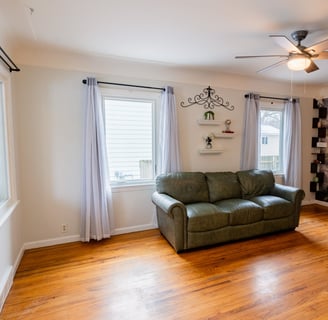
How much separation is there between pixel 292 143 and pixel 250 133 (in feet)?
3.51

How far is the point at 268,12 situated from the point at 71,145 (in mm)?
2705

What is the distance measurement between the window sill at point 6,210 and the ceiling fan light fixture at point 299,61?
3155 mm

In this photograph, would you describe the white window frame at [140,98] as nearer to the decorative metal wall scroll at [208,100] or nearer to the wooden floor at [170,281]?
the decorative metal wall scroll at [208,100]

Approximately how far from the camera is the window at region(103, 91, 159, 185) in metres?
3.30

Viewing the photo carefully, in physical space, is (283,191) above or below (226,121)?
below

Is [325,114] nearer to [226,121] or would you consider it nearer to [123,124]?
[226,121]

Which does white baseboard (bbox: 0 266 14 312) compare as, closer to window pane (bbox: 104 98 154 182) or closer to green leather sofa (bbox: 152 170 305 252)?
window pane (bbox: 104 98 154 182)

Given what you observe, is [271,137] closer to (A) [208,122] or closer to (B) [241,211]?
(A) [208,122]

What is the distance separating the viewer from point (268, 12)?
6.57 feet

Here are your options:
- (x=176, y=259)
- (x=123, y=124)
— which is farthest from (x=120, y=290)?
(x=123, y=124)

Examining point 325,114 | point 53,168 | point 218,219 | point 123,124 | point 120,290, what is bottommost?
point 120,290

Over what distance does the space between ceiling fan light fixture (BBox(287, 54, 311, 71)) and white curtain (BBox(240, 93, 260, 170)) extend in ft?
5.63

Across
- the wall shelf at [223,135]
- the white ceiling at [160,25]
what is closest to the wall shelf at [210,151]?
the wall shelf at [223,135]

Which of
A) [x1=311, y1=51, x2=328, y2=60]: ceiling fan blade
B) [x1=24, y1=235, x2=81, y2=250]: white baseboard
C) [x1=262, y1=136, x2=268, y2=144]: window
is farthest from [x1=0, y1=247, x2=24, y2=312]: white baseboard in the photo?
[x1=262, y1=136, x2=268, y2=144]: window
